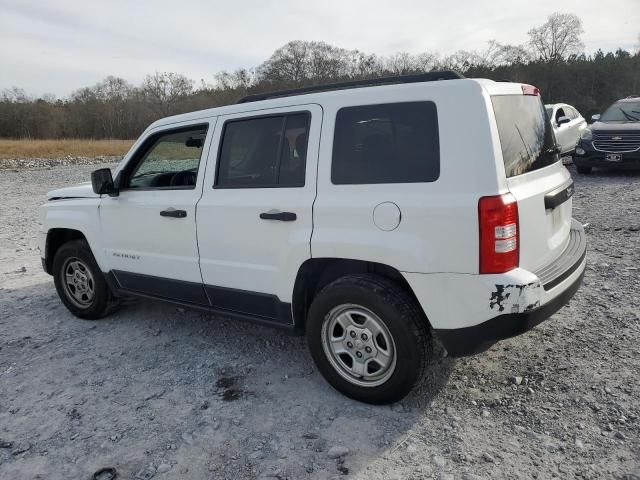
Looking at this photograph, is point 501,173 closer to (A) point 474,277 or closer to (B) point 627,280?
(A) point 474,277

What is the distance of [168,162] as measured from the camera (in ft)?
14.1

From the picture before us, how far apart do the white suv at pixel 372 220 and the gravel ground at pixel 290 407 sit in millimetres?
386

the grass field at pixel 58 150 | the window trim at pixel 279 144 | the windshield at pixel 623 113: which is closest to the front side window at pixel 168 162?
the window trim at pixel 279 144

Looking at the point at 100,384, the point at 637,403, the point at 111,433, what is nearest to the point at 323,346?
the point at 111,433

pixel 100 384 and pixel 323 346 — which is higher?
pixel 323 346

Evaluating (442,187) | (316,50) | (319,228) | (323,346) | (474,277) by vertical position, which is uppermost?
(316,50)

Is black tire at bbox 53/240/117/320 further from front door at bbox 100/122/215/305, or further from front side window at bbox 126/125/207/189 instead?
front side window at bbox 126/125/207/189

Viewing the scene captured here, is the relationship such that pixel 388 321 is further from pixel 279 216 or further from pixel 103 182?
pixel 103 182

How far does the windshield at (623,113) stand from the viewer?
11.6m

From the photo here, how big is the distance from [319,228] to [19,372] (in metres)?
2.72

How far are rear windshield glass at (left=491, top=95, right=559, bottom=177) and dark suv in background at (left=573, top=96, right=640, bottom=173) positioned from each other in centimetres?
915

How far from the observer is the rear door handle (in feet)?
10.4

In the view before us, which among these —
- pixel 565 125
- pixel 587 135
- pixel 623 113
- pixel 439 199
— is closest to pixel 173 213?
pixel 439 199

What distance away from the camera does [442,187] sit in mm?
2662
